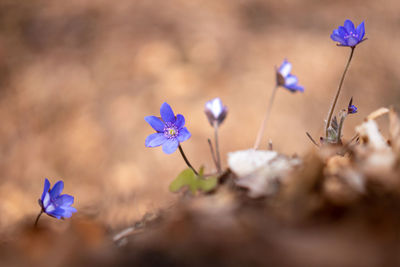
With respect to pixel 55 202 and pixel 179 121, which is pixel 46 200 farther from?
pixel 179 121

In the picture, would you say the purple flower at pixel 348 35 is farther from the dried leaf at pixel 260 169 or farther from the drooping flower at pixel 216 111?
the dried leaf at pixel 260 169

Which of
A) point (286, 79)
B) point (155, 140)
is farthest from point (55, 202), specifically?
point (286, 79)

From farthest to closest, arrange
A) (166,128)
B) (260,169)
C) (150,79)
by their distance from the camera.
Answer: (150,79)
(166,128)
(260,169)

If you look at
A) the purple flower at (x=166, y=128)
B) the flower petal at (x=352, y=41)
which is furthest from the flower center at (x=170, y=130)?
the flower petal at (x=352, y=41)

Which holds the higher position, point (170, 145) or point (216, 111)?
point (216, 111)

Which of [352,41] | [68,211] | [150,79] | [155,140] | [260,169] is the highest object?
[150,79]

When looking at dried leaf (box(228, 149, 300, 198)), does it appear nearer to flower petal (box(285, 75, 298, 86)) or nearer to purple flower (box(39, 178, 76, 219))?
purple flower (box(39, 178, 76, 219))

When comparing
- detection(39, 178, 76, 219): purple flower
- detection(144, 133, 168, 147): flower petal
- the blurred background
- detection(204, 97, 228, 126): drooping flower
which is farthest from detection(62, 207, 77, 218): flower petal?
the blurred background
